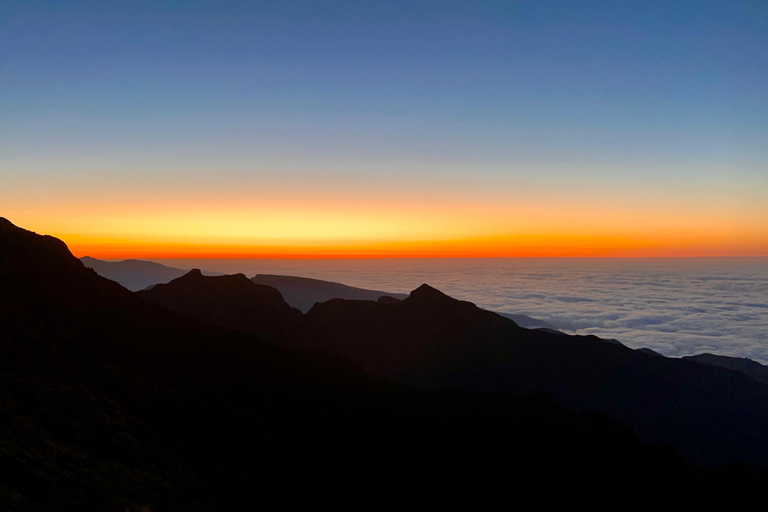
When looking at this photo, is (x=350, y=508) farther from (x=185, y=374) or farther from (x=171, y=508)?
(x=185, y=374)

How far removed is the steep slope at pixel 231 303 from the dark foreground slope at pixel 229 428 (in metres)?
19.8

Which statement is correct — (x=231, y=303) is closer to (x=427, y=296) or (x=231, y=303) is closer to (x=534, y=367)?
(x=427, y=296)

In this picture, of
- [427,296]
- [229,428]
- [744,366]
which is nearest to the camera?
[229,428]

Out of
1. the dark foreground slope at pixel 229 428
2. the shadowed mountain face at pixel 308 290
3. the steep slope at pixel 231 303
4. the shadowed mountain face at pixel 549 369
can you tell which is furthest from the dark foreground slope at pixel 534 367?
the shadowed mountain face at pixel 308 290

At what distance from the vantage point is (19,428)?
1418 centimetres

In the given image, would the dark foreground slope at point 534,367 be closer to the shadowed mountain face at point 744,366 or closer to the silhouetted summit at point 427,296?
the silhouetted summit at point 427,296

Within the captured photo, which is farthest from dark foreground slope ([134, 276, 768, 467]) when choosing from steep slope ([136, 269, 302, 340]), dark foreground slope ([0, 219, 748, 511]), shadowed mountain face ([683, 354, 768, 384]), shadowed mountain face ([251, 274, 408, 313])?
shadowed mountain face ([251, 274, 408, 313])

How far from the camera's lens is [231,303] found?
60.2 metres

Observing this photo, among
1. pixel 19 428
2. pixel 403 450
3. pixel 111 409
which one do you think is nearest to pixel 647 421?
pixel 403 450

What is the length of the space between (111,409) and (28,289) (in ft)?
58.6

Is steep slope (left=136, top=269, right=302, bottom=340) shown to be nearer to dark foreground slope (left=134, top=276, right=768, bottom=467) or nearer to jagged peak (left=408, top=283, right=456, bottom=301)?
dark foreground slope (left=134, top=276, right=768, bottom=467)

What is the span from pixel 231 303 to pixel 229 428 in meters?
39.0

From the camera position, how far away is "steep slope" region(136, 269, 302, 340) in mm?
57156

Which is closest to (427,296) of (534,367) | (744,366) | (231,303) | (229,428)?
(534,367)
